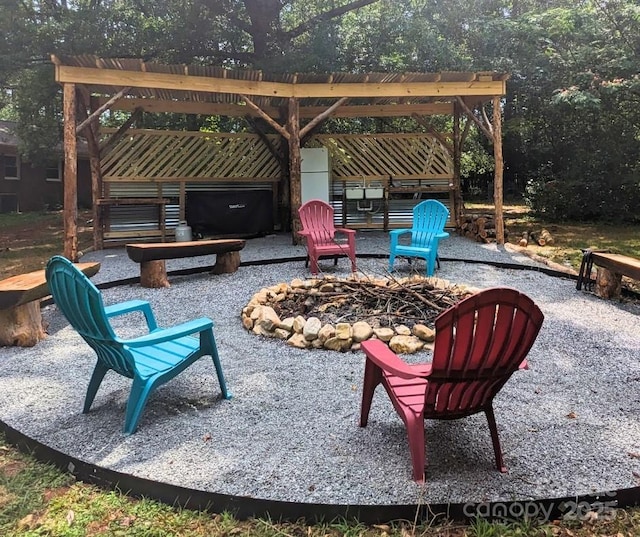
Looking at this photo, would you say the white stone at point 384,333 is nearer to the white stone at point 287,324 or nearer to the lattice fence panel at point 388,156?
the white stone at point 287,324

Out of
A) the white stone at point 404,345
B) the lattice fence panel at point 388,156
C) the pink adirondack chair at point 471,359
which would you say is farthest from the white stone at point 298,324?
the lattice fence panel at point 388,156

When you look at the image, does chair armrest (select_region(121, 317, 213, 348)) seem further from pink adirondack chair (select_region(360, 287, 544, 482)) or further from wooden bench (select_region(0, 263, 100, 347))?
wooden bench (select_region(0, 263, 100, 347))

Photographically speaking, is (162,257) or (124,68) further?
(124,68)

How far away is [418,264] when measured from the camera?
21.2 ft

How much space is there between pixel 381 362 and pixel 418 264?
14.8ft

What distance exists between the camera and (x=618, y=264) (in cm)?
455

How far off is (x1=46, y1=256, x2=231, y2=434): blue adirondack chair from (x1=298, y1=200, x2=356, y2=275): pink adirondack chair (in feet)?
10.3

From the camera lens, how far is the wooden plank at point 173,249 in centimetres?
515

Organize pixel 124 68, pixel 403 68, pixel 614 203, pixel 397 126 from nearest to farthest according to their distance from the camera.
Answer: pixel 124 68 → pixel 403 68 → pixel 614 203 → pixel 397 126

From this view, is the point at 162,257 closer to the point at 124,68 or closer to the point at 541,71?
the point at 124,68

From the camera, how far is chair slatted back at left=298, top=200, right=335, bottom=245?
19.6 ft

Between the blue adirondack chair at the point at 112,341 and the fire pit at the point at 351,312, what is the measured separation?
1218 mm

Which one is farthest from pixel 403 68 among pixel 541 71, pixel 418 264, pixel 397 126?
pixel 418 264

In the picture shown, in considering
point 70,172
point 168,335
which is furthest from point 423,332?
point 70,172
